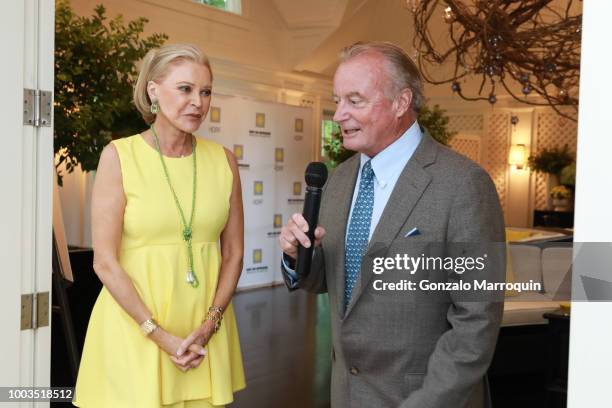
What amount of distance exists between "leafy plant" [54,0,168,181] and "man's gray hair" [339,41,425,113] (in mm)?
2396

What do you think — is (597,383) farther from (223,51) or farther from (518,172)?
(518,172)

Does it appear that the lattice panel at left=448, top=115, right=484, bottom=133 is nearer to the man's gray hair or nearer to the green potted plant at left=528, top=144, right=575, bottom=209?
the green potted plant at left=528, top=144, right=575, bottom=209

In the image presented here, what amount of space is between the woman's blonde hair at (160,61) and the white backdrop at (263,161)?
6921mm

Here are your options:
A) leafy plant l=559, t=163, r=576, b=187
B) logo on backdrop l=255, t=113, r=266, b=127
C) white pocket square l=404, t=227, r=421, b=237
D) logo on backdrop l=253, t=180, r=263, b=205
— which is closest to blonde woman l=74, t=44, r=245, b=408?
white pocket square l=404, t=227, r=421, b=237

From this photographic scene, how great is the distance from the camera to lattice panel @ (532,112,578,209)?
44.3ft

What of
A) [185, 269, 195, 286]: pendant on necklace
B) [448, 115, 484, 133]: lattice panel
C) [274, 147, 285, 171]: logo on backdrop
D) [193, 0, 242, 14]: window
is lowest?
[185, 269, 195, 286]: pendant on necklace

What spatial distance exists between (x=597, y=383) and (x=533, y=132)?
1350 centimetres

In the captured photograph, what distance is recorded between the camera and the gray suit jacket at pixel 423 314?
1536 millimetres

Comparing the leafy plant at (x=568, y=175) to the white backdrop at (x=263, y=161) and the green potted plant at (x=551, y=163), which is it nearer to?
the green potted plant at (x=551, y=163)

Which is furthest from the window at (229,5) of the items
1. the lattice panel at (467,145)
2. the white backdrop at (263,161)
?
the lattice panel at (467,145)

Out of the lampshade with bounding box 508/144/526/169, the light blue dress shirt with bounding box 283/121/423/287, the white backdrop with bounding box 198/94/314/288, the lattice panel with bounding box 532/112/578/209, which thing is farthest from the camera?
the lampshade with bounding box 508/144/526/169

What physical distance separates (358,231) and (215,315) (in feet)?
2.16

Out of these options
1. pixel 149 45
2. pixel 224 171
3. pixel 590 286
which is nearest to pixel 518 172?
pixel 149 45

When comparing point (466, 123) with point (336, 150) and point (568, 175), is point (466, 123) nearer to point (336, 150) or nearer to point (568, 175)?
point (568, 175)
